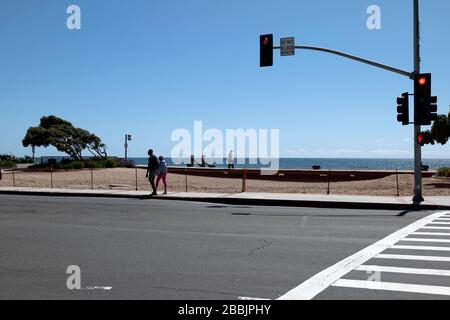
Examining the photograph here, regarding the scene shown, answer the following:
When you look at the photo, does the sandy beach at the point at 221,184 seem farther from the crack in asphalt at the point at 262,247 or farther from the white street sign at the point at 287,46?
the crack in asphalt at the point at 262,247

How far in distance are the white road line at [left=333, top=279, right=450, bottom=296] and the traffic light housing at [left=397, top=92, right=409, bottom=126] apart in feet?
45.4

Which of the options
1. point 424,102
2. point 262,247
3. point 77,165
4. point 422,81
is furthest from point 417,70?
point 77,165

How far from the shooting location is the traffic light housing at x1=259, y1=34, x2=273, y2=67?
20.3 meters

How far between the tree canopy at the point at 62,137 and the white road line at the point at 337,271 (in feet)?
155

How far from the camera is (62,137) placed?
5472cm

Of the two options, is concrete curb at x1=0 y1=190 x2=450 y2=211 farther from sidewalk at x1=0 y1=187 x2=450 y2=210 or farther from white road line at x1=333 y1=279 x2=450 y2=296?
white road line at x1=333 y1=279 x2=450 y2=296

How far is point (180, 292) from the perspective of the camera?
656 centimetres

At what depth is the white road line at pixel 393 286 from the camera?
6.57m

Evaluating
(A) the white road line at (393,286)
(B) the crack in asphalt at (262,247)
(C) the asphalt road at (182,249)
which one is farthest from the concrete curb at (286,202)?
(A) the white road line at (393,286)

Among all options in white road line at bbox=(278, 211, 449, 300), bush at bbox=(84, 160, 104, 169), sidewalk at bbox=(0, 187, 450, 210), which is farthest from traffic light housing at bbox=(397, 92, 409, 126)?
bush at bbox=(84, 160, 104, 169)

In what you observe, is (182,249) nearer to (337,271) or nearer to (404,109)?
(337,271)

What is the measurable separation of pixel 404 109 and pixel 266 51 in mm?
5841
